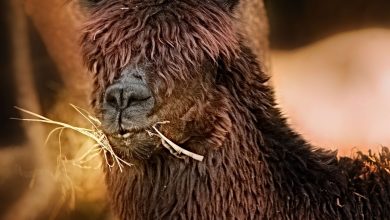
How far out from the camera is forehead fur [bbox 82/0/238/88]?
3.80 metres

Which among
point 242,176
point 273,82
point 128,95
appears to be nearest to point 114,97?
point 128,95

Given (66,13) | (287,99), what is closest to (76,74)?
(66,13)

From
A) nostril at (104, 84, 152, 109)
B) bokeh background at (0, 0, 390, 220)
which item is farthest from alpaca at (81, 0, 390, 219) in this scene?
bokeh background at (0, 0, 390, 220)

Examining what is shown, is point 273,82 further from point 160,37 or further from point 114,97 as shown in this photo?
point 114,97

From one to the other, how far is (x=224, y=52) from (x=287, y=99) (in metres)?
4.08

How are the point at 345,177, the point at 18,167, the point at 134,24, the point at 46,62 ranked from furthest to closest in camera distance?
the point at 46,62
the point at 18,167
the point at 345,177
the point at 134,24

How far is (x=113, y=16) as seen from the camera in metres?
3.96

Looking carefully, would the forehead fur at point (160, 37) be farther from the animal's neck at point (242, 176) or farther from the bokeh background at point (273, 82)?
A: the bokeh background at point (273, 82)

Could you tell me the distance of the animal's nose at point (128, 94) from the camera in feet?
12.0

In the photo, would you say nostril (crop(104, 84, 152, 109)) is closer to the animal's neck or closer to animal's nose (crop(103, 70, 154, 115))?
animal's nose (crop(103, 70, 154, 115))

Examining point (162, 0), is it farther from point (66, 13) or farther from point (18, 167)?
point (18, 167)

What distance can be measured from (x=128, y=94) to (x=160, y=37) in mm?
331

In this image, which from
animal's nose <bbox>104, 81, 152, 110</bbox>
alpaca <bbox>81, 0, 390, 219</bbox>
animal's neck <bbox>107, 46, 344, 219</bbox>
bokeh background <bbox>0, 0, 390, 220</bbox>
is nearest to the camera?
animal's nose <bbox>104, 81, 152, 110</bbox>

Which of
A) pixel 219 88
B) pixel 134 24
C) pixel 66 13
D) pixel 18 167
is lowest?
pixel 18 167
